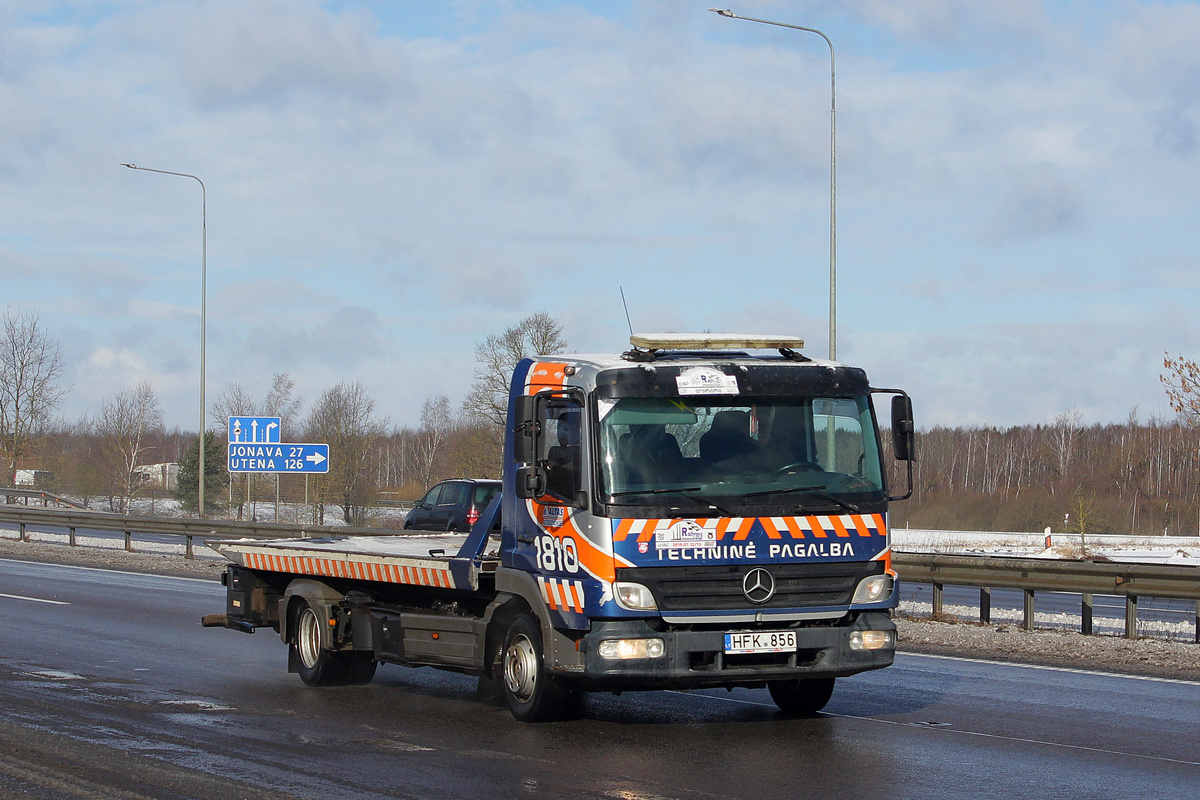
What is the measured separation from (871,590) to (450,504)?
18720 mm

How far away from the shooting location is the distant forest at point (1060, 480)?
5656 centimetres

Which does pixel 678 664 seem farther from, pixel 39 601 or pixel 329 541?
pixel 39 601

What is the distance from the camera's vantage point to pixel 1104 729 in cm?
840

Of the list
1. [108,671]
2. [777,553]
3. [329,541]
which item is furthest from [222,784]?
[329,541]

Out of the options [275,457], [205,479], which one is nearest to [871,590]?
[275,457]

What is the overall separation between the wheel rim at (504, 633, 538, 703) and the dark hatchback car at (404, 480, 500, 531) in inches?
642

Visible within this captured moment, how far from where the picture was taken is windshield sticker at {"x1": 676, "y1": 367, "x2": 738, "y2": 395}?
819cm

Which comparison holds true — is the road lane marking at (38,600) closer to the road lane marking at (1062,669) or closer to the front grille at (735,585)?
the road lane marking at (1062,669)

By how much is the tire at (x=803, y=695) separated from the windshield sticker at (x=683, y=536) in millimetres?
1598

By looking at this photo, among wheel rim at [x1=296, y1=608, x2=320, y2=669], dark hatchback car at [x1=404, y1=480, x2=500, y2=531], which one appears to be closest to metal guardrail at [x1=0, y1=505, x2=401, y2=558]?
dark hatchback car at [x1=404, y1=480, x2=500, y2=531]

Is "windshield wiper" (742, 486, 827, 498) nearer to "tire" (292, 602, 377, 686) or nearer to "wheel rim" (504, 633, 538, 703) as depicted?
"wheel rim" (504, 633, 538, 703)

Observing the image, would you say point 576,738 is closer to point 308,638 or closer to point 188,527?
point 308,638

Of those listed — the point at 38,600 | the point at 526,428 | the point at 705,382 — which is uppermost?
the point at 705,382

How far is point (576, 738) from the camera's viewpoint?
8.07 meters
